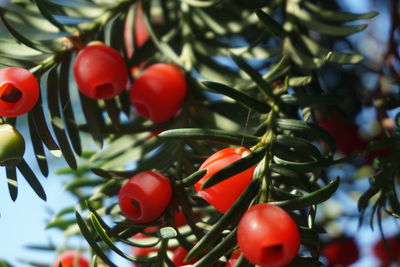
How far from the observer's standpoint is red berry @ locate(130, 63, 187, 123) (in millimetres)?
1064

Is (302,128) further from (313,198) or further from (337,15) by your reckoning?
(337,15)

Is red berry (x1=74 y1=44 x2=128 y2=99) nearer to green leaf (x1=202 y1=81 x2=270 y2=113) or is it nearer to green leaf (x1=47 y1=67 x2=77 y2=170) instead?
Answer: green leaf (x1=47 y1=67 x2=77 y2=170)

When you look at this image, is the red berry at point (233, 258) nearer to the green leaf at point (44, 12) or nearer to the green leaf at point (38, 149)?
the green leaf at point (38, 149)

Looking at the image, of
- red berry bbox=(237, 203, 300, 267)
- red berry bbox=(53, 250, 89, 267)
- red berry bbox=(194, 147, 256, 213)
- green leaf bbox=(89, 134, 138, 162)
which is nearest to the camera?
red berry bbox=(237, 203, 300, 267)

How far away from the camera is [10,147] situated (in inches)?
32.7

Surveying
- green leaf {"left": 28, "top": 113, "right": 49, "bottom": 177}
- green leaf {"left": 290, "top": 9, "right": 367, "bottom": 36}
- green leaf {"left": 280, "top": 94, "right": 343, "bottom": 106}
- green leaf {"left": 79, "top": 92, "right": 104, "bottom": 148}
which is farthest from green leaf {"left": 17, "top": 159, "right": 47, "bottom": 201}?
green leaf {"left": 290, "top": 9, "right": 367, "bottom": 36}

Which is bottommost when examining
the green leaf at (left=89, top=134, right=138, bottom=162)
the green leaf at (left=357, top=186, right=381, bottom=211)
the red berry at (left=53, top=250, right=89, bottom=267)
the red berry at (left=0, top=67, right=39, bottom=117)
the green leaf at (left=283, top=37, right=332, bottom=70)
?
the red berry at (left=53, top=250, right=89, bottom=267)

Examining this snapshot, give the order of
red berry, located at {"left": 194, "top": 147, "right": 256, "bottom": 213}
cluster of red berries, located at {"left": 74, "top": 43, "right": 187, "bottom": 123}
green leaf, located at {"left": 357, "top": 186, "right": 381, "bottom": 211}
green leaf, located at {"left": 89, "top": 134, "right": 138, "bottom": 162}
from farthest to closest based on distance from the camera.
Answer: green leaf, located at {"left": 89, "top": 134, "right": 138, "bottom": 162}
cluster of red berries, located at {"left": 74, "top": 43, "right": 187, "bottom": 123}
green leaf, located at {"left": 357, "top": 186, "right": 381, "bottom": 211}
red berry, located at {"left": 194, "top": 147, "right": 256, "bottom": 213}

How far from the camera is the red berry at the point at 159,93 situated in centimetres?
106

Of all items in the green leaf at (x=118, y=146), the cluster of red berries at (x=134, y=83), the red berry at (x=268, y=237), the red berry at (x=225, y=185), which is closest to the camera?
the red berry at (x=268, y=237)

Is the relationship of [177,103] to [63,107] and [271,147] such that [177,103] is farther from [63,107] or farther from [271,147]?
[271,147]

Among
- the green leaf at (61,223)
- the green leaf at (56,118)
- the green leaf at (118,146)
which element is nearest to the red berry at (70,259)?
the green leaf at (61,223)

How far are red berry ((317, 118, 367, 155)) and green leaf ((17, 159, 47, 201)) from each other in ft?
1.89

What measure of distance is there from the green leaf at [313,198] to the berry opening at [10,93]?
1.24 feet
